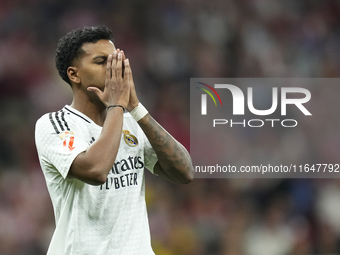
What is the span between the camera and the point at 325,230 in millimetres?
4578

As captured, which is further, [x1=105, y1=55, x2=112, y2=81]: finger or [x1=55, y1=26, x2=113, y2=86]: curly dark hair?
[x1=55, y1=26, x2=113, y2=86]: curly dark hair

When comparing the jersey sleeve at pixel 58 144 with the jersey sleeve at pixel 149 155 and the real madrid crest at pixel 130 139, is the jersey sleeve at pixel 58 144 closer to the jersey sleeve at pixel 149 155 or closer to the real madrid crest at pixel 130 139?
the real madrid crest at pixel 130 139

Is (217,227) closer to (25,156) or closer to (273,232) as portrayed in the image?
(273,232)

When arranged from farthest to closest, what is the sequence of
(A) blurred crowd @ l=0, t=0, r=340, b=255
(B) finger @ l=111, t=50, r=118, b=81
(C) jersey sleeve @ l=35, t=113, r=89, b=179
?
(A) blurred crowd @ l=0, t=0, r=340, b=255 < (B) finger @ l=111, t=50, r=118, b=81 < (C) jersey sleeve @ l=35, t=113, r=89, b=179

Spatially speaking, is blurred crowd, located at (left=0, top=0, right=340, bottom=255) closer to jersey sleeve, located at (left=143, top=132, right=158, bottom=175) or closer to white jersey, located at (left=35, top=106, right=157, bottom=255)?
jersey sleeve, located at (left=143, top=132, right=158, bottom=175)

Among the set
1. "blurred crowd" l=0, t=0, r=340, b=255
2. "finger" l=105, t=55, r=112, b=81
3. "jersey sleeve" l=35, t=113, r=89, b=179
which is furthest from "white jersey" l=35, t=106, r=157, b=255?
"blurred crowd" l=0, t=0, r=340, b=255

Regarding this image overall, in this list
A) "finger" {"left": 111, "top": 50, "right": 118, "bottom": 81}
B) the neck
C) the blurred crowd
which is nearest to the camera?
"finger" {"left": 111, "top": 50, "right": 118, "bottom": 81}

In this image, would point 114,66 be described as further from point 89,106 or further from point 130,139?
point 130,139

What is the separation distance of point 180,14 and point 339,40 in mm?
2069

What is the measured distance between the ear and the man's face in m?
0.02

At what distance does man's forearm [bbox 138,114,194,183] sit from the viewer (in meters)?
1.91

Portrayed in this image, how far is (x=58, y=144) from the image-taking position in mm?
1742

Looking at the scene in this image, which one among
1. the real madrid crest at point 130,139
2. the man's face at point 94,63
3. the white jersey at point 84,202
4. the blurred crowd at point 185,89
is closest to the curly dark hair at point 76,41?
the man's face at point 94,63

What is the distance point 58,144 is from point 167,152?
54 centimetres
